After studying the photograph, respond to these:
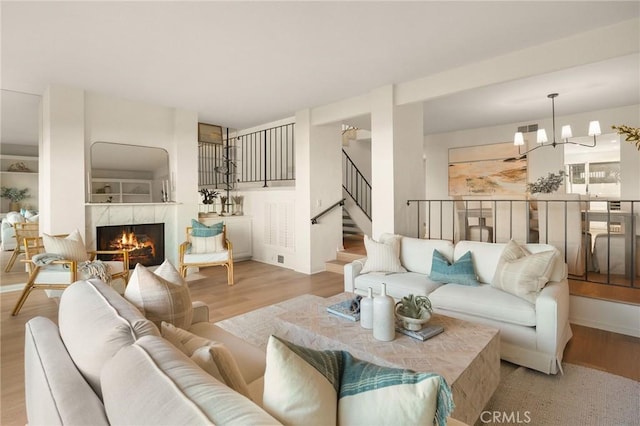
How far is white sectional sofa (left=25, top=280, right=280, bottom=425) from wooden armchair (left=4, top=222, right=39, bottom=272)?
5230mm

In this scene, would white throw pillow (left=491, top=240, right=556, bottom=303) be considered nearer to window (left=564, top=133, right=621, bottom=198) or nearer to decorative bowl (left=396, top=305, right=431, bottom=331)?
decorative bowl (left=396, top=305, right=431, bottom=331)

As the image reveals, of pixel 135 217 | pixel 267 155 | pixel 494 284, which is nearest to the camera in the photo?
pixel 494 284

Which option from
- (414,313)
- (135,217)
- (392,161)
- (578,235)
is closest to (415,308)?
(414,313)

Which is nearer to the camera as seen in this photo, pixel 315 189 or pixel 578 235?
pixel 578 235

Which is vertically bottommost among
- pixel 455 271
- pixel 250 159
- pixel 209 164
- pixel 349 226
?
pixel 455 271

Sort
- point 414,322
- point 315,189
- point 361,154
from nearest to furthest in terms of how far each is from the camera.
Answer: point 414,322 < point 315,189 < point 361,154

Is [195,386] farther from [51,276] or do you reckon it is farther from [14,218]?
[14,218]

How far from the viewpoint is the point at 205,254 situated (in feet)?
15.4

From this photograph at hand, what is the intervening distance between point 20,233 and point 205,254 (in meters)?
3.21

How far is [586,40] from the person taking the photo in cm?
299

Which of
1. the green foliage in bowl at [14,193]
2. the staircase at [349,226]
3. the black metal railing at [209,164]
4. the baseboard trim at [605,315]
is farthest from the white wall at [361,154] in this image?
the green foliage in bowl at [14,193]

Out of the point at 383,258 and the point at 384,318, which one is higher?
the point at 383,258

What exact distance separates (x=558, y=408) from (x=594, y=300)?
1616mm

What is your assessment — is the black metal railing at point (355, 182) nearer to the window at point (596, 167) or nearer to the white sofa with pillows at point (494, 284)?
the window at point (596, 167)
